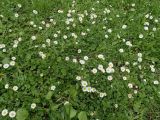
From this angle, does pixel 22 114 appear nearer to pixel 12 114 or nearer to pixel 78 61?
pixel 12 114

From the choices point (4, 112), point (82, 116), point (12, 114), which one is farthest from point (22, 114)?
point (82, 116)

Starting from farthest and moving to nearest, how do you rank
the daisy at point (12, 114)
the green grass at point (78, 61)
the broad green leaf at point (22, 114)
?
the green grass at point (78, 61)
the daisy at point (12, 114)
the broad green leaf at point (22, 114)

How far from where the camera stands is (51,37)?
5.52 metres

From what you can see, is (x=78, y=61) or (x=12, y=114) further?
(x=78, y=61)

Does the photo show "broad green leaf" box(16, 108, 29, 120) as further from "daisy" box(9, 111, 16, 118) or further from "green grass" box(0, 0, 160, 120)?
"daisy" box(9, 111, 16, 118)

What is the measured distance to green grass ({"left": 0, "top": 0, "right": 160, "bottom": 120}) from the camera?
4598 mm

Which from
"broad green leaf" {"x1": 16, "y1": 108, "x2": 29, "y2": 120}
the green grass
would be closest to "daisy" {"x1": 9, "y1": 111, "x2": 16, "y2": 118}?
the green grass

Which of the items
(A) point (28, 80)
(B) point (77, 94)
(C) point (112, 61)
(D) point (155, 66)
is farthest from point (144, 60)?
(A) point (28, 80)

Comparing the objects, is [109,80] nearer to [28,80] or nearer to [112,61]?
[112,61]

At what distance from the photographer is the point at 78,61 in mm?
5242

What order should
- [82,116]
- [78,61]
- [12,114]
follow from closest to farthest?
1. [82,116]
2. [12,114]
3. [78,61]

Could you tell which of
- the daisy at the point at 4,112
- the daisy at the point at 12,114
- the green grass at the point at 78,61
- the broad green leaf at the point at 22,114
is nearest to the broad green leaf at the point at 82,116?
the green grass at the point at 78,61

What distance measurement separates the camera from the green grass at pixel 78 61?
460 centimetres

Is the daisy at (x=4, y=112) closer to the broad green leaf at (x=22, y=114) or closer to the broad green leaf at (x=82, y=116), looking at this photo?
the broad green leaf at (x=22, y=114)
